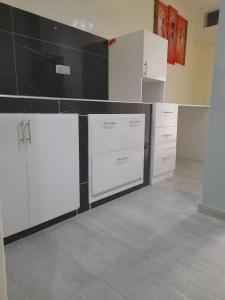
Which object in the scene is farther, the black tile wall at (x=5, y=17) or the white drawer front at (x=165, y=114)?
the white drawer front at (x=165, y=114)

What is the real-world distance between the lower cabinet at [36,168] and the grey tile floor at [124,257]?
16 cm

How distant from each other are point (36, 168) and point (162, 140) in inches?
60.9

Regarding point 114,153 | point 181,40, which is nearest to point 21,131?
point 114,153

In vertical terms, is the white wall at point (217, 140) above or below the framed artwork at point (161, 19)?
below

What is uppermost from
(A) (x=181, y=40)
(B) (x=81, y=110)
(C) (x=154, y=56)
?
(A) (x=181, y=40)

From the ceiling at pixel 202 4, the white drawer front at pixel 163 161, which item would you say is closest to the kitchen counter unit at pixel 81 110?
the white drawer front at pixel 163 161

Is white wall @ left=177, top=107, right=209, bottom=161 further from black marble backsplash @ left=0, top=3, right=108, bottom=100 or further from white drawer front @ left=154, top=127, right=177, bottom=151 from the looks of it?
black marble backsplash @ left=0, top=3, right=108, bottom=100

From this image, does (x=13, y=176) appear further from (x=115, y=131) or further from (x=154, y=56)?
(x=154, y=56)

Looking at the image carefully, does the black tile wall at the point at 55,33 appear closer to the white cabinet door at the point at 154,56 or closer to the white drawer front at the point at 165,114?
the white cabinet door at the point at 154,56

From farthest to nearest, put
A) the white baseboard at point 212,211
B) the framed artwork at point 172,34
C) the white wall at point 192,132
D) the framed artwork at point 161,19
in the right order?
1. the white wall at point 192,132
2. the framed artwork at point 172,34
3. the framed artwork at point 161,19
4. the white baseboard at point 212,211

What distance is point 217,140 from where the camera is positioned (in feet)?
5.53

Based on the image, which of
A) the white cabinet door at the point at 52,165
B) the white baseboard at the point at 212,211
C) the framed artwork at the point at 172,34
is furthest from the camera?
the framed artwork at the point at 172,34

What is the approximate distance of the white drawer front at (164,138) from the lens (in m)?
2.42

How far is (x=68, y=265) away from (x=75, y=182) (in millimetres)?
617
